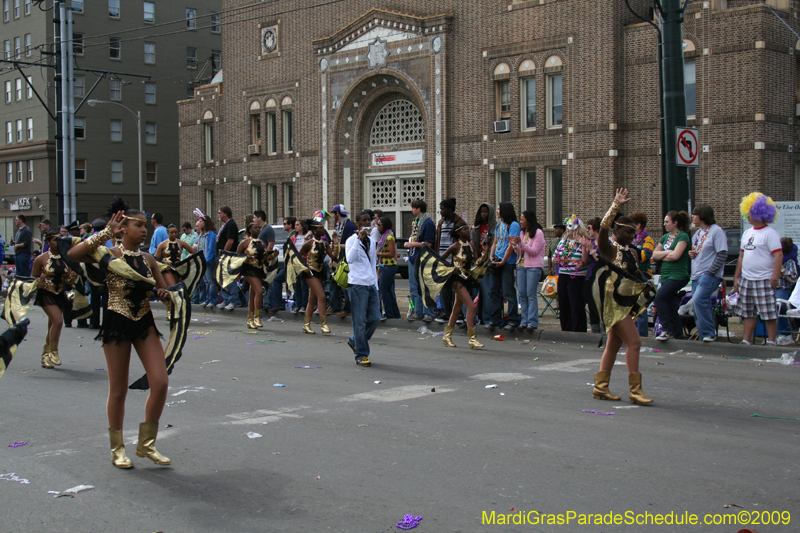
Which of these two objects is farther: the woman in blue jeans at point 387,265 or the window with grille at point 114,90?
the window with grille at point 114,90

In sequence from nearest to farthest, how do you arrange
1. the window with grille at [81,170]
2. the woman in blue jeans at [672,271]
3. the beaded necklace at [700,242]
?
the beaded necklace at [700,242] < the woman in blue jeans at [672,271] < the window with grille at [81,170]

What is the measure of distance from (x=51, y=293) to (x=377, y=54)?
84.2 feet

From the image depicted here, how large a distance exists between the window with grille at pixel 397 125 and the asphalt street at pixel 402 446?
24914 mm

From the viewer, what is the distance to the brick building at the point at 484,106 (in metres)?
→ 26.4

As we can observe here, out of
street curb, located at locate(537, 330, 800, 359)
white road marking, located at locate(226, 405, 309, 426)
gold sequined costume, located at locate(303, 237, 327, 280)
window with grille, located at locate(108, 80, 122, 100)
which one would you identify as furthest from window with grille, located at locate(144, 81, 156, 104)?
white road marking, located at locate(226, 405, 309, 426)

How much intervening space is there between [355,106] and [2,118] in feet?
123

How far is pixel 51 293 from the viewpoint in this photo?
10.7 metres

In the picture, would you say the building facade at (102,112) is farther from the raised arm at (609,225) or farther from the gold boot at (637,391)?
the gold boot at (637,391)

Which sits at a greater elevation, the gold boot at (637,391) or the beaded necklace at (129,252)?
the beaded necklace at (129,252)

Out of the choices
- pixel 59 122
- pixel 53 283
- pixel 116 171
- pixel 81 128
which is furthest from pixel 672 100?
pixel 116 171

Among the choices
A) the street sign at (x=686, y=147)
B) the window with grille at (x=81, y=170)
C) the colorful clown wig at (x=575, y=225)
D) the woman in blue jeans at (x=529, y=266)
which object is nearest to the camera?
the colorful clown wig at (x=575, y=225)

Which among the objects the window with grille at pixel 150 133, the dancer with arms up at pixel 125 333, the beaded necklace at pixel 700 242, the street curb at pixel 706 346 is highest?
the window with grille at pixel 150 133

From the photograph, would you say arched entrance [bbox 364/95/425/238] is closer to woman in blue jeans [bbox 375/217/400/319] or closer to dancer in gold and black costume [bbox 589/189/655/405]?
woman in blue jeans [bbox 375/217/400/319]

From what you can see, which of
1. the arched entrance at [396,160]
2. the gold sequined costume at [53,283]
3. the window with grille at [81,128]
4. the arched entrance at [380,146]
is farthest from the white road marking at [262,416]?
the window with grille at [81,128]
